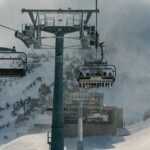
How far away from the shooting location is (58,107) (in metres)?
29.9

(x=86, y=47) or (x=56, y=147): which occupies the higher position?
(x=86, y=47)

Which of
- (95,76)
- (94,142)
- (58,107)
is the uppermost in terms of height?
(95,76)

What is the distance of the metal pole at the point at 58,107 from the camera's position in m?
29.4

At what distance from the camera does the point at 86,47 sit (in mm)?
27297

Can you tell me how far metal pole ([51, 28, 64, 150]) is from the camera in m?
29.4

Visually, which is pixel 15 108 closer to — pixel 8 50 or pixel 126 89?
pixel 126 89

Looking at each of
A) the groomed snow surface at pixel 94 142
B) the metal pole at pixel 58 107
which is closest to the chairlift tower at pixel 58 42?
the metal pole at pixel 58 107

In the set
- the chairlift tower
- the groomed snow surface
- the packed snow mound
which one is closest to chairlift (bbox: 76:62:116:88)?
the chairlift tower

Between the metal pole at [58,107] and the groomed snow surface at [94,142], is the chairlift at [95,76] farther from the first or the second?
the groomed snow surface at [94,142]

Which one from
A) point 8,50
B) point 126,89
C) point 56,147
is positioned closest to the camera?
point 8,50

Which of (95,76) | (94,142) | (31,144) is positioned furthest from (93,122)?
(95,76)

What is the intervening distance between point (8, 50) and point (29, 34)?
918 centimetres

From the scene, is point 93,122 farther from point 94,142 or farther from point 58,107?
point 58,107

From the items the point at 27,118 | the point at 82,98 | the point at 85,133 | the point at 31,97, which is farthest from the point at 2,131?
the point at 82,98
